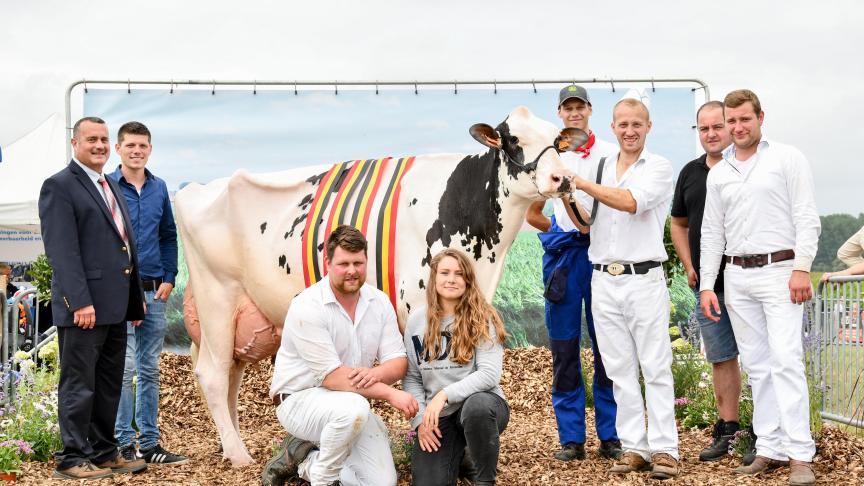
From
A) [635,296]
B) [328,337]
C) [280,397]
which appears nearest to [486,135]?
[635,296]

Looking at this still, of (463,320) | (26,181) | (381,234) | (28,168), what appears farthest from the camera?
(28,168)

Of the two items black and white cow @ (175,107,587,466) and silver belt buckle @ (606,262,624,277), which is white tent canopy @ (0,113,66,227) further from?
silver belt buckle @ (606,262,624,277)

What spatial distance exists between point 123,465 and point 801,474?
405cm

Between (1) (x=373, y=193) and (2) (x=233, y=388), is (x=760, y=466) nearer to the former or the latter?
(1) (x=373, y=193)

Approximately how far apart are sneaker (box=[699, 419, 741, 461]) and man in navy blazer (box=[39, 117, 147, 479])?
365 centimetres

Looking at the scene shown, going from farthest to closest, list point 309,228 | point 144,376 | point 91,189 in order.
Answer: point 144,376 < point 309,228 < point 91,189

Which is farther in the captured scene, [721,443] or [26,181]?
A: [26,181]

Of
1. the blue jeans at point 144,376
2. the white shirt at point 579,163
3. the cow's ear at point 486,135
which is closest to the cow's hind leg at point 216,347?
the blue jeans at point 144,376

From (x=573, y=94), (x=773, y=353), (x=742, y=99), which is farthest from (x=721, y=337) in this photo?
(x=573, y=94)

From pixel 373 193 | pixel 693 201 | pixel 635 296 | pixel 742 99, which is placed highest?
pixel 742 99

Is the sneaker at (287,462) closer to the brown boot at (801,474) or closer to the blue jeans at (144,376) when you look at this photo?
the blue jeans at (144,376)

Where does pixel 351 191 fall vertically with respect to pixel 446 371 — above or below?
above

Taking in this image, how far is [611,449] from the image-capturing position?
18.0 ft

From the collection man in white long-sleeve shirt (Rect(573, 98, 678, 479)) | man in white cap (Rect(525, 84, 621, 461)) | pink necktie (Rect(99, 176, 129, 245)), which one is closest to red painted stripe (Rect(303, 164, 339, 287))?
pink necktie (Rect(99, 176, 129, 245))
